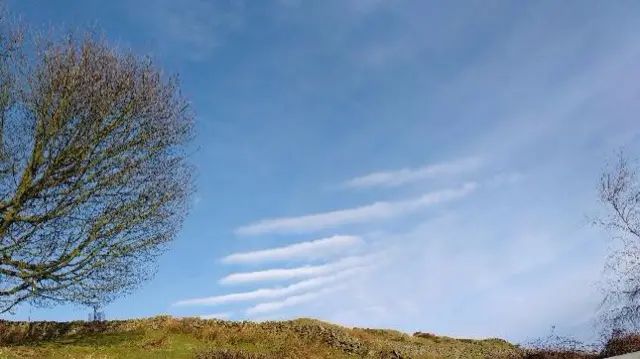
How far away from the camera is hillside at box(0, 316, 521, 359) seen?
2330 centimetres

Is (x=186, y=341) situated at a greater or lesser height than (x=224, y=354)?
greater

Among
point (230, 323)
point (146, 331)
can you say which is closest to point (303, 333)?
point (230, 323)

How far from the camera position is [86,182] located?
926 inches

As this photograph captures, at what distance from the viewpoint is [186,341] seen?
2659 cm

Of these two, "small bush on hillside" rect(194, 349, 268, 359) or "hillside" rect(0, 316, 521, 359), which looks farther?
"hillside" rect(0, 316, 521, 359)

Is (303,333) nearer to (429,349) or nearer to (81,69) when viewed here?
(429,349)

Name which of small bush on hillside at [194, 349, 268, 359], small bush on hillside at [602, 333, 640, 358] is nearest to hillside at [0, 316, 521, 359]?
small bush on hillside at [194, 349, 268, 359]

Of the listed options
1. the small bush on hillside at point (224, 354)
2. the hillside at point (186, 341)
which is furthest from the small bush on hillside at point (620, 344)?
the small bush on hillside at point (224, 354)

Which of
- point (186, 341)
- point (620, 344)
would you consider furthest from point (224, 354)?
point (620, 344)

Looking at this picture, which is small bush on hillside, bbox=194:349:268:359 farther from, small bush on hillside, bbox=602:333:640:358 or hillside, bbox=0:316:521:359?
small bush on hillside, bbox=602:333:640:358

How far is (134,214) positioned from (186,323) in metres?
7.56

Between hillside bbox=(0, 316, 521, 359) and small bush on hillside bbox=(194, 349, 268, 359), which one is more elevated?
hillside bbox=(0, 316, 521, 359)

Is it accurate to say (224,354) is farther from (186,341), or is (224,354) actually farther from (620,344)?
(620,344)

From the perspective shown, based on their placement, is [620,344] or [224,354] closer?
[224,354]
